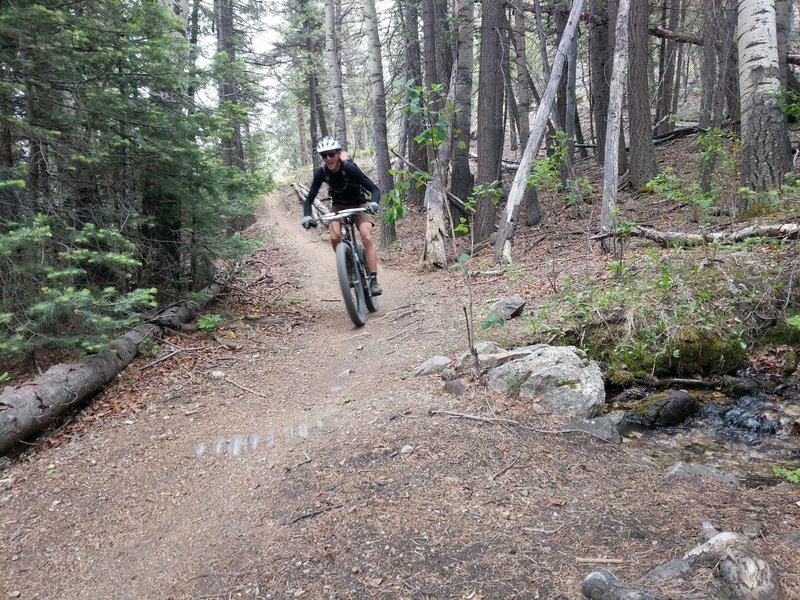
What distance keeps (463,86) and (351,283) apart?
266 inches

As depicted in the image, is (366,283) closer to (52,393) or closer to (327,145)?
(327,145)

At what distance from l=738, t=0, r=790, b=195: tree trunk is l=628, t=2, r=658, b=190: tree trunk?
4060 millimetres

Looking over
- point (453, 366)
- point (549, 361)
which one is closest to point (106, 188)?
point (453, 366)

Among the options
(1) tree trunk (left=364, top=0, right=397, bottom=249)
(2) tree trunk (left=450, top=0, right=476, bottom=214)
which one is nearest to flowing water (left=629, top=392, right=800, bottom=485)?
(2) tree trunk (left=450, top=0, right=476, bottom=214)

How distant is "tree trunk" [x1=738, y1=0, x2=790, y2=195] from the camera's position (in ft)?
21.2

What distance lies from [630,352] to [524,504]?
9.24 ft

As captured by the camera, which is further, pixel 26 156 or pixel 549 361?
pixel 26 156

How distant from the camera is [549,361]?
4211 mm

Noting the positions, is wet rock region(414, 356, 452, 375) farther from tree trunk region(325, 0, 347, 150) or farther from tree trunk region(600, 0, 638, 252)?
tree trunk region(325, 0, 347, 150)

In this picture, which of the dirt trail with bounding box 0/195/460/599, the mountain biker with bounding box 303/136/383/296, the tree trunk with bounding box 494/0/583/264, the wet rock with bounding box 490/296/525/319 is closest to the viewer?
the dirt trail with bounding box 0/195/460/599

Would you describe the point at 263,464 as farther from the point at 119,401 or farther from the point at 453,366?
the point at 119,401

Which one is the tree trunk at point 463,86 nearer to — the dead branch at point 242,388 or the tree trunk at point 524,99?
the tree trunk at point 524,99

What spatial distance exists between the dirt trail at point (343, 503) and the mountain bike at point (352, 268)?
1509 millimetres

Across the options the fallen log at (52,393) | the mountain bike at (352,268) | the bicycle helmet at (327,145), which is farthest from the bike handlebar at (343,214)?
the fallen log at (52,393)
